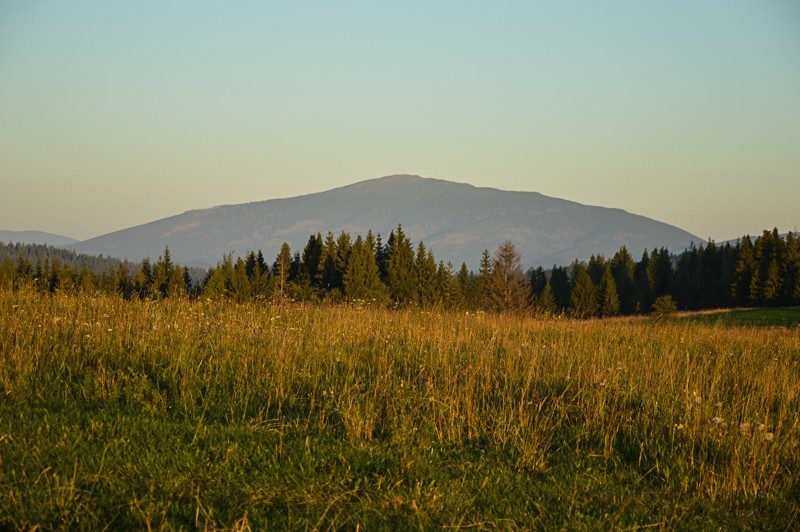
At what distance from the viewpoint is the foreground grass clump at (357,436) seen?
Result: 4.34 meters

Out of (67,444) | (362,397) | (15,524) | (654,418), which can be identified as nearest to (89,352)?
(67,444)

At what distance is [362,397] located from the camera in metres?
6.71

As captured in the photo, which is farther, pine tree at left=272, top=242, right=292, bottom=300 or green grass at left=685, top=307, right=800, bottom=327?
green grass at left=685, top=307, right=800, bottom=327

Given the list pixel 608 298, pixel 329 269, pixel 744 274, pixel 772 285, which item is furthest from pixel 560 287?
pixel 329 269

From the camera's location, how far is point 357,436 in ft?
18.6

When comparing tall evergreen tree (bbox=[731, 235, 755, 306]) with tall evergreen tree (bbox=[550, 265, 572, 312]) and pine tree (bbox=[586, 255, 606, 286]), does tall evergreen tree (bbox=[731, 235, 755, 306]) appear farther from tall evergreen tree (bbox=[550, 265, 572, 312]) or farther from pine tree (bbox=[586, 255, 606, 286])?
pine tree (bbox=[586, 255, 606, 286])

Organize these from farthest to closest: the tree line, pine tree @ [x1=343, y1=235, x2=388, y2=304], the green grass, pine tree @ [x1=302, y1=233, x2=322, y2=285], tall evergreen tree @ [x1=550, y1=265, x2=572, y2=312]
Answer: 1. tall evergreen tree @ [x1=550, y1=265, x2=572, y2=312]
2. pine tree @ [x1=302, y1=233, x2=322, y2=285]
3. the tree line
4. pine tree @ [x1=343, y1=235, x2=388, y2=304]
5. the green grass

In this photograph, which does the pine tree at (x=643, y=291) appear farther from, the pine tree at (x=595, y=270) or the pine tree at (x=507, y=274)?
the pine tree at (x=507, y=274)

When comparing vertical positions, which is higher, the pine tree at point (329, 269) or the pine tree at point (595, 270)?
the pine tree at point (595, 270)

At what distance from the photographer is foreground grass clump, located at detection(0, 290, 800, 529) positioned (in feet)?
14.3

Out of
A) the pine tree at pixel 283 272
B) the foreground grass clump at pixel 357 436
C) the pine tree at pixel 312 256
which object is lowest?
the foreground grass clump at pixel 357 436

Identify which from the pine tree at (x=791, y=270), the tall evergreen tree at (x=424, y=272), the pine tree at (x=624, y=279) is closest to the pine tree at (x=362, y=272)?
the tall evergreen tree at (x=424, y=272)

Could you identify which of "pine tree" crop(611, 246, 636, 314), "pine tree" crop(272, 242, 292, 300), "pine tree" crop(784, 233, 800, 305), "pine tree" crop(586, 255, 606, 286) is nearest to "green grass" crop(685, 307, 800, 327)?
"pine tree" crop(272, 242, 292, 300)

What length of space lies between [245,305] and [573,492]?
370 inches
